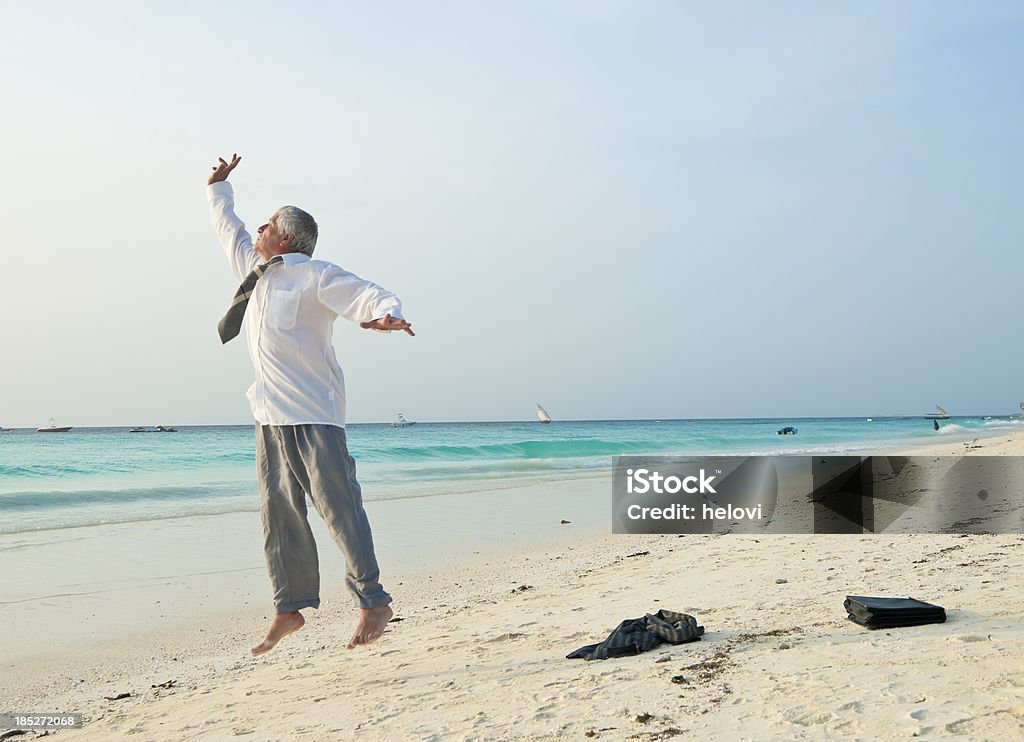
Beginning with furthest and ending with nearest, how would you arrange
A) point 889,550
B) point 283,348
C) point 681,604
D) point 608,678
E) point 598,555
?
1. point 598,555
2. point 889,550
3. point 681,604
4. point 608,678
5. point 283,348

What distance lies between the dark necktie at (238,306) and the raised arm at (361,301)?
0.78 feet

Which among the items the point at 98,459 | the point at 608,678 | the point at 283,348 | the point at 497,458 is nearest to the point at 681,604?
the point at 608,678

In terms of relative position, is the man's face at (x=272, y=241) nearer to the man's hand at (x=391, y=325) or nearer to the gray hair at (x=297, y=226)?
the gray hair at (x=297, y=226)

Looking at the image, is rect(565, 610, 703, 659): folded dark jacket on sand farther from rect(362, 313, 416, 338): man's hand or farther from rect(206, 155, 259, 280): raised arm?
rect(206, 155, 259, 280): raised arm

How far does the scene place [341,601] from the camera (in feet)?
22.3

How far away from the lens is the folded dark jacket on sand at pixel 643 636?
13.2 ft

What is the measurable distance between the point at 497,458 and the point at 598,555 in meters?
21.5

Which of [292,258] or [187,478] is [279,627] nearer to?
[292,258]

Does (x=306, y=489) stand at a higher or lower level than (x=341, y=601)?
higher

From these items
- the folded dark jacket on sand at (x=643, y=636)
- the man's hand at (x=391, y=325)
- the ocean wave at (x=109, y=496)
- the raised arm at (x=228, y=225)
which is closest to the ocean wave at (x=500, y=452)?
the ocean wave at (x=109, y=496)

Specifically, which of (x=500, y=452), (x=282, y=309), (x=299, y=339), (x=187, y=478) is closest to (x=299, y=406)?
(x=299, y=339)

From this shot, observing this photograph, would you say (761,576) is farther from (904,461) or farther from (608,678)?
(904,461)

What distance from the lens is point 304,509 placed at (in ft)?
10.1

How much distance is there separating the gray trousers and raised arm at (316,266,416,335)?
0.42 meters
